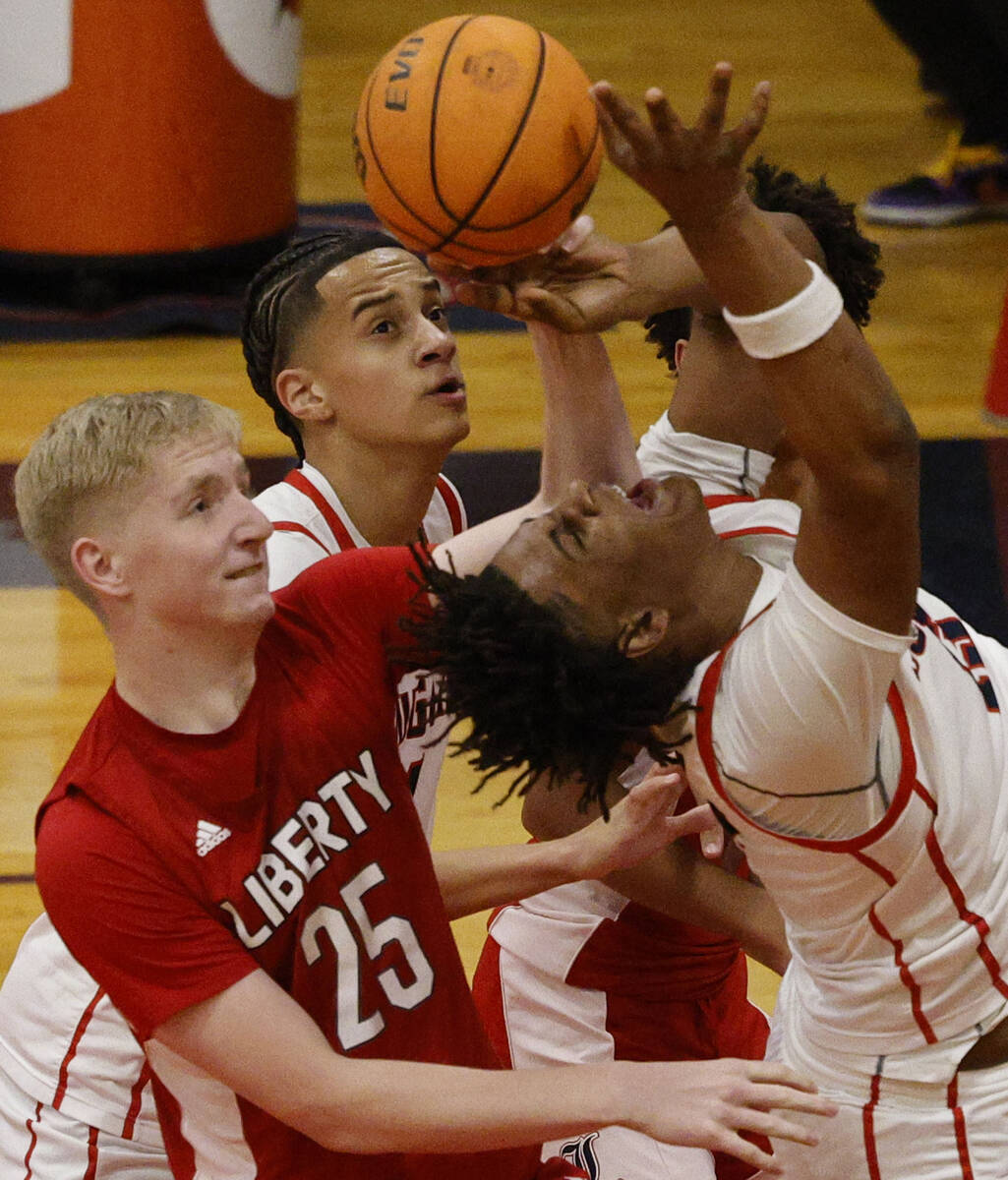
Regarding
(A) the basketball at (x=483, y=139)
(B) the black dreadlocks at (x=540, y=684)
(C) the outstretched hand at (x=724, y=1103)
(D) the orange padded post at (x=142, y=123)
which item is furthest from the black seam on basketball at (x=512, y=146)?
(D) the orange padded post at (x=142, y=123)

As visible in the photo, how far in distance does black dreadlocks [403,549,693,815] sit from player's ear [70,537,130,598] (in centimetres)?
39

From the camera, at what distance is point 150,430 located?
228 cm

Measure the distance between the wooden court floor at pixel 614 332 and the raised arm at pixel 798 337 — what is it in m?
2.34

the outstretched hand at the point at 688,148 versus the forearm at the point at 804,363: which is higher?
the outstretched hand at the point at 688,148

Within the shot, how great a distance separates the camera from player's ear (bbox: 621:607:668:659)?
7.04 feet

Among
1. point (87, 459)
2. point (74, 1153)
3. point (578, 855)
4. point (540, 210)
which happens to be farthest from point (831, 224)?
point (74, 1153)

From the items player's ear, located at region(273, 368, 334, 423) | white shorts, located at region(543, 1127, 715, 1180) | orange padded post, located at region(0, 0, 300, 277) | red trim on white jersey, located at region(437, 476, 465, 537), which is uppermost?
player's ear, located at region(273, 368, 334, 423)

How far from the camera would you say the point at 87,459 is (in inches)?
88.4

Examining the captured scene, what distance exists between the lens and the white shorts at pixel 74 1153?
278 centimetres

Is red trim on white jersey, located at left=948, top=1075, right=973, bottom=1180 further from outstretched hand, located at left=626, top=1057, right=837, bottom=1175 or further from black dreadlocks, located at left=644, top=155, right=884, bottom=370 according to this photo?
black dreadlocks, located at left=644, top=155, right=884, bottom=370

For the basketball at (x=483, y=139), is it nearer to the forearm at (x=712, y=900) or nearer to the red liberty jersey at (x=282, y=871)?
the red liberty jersey at (x=282, y=871)

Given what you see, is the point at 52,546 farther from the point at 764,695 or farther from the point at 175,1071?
the point at 764,695

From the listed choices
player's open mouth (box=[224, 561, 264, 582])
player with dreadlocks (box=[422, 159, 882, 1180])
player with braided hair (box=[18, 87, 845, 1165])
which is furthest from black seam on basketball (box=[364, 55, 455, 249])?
player's open mouth (box=[224, 561, 264, 582])

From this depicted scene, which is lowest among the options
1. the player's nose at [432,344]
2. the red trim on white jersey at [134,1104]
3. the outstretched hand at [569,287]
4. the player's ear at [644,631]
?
the red trim on white jersey at [134,1104]
